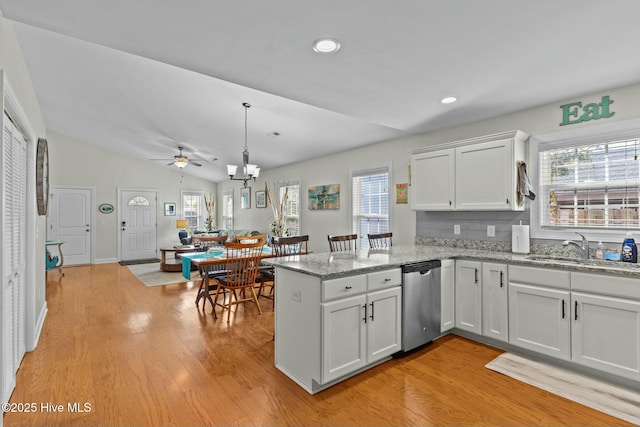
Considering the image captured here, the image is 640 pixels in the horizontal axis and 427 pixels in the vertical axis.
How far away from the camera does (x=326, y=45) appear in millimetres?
2129

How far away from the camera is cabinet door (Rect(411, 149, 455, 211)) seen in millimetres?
3568

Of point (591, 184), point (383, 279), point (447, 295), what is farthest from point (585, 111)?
point (383, 279)

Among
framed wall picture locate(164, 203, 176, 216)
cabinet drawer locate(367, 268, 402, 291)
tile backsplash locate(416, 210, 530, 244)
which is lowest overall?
cabinet drawer locate(367, 268, 402, 291)

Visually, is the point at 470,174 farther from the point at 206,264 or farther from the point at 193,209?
the point at 193,209

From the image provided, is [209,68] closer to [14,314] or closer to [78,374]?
[14,314]

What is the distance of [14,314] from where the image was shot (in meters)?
2.51

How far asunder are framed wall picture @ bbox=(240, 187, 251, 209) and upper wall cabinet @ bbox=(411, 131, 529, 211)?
548 cm

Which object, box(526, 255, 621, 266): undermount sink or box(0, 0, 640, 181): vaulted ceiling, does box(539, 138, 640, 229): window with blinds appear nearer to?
box(526, 255, 621, 266): undermount sink

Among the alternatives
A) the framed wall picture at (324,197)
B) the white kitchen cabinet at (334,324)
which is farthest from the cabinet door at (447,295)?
the framed wall picture at (324,197)

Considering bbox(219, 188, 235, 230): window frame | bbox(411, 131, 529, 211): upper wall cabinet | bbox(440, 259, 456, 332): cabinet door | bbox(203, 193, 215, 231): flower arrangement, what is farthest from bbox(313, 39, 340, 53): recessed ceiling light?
bbox(203, 193, 215, 231): flower arrangement

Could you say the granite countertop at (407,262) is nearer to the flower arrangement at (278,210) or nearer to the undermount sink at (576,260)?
the undermount sink at (576,260)

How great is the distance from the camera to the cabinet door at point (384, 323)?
8.16 ft

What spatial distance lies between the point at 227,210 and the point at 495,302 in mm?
8266

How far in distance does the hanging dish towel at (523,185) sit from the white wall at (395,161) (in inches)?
16.7
